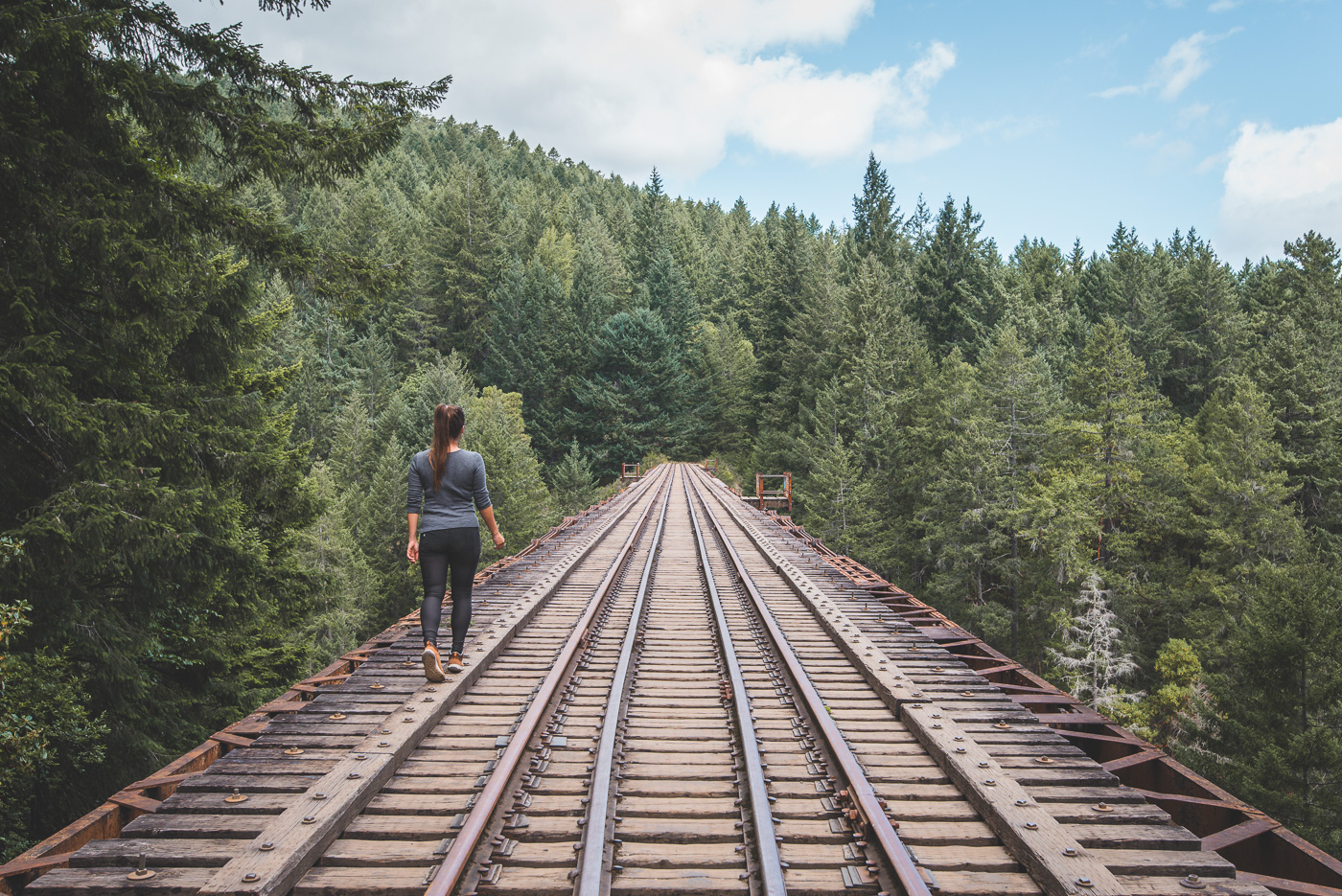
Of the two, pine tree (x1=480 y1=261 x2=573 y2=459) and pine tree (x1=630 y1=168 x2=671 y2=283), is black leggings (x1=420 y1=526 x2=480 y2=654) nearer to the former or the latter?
pine tree (x1=480 y1=261 x2=573 y2=459)

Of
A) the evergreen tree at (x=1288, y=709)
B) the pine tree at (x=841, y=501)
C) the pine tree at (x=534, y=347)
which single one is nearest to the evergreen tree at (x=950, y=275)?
the pine tree at (x=841, y=501)

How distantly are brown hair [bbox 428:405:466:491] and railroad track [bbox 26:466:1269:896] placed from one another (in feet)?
5.22

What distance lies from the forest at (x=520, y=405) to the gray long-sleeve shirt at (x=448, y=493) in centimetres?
226

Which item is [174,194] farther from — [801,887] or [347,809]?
[801,887]

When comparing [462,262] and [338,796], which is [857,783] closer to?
[338,796]

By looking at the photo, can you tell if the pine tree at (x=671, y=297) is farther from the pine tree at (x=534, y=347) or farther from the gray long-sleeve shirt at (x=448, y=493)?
the gray long-sleeve shirt at (x=448, y=493)

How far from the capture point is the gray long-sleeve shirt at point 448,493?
537 centimetres

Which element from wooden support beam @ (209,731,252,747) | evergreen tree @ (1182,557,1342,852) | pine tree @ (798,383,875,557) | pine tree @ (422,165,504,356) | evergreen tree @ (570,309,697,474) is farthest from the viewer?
pine tree @ (422,165,504,356)

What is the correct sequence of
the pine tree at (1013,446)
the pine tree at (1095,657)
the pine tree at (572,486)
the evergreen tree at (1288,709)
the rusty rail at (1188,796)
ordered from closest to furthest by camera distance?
the rusty rail at (1188,796)
the evergreen tree at (1288,709)
the pine tree at (1095,657)
the pine tree at (1013,446)
the pine tree at (572,486)

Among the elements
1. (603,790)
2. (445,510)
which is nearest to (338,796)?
(603,790)

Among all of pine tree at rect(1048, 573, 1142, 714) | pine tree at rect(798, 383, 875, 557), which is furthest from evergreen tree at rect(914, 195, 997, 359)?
pine tree at rect(1048, 573, 1142, 714)

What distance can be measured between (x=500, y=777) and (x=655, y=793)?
83 cm

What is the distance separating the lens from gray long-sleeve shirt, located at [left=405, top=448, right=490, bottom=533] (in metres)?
5.37

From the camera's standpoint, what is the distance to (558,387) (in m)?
56.1
